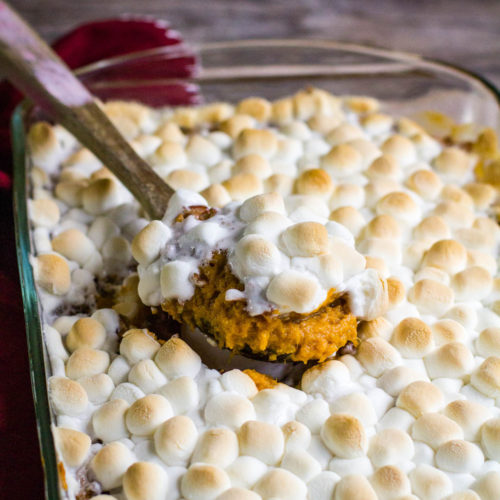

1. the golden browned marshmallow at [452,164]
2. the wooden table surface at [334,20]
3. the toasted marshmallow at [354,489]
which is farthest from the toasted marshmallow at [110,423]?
the wooden table surface at [334,20]

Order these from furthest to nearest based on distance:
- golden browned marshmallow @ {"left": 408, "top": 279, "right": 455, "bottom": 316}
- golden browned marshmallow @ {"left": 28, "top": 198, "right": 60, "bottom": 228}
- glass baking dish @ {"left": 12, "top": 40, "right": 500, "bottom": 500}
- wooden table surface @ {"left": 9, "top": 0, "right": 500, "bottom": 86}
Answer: wooden table surface @ {"left": 9, "top": 0, "right": 500, "bottom": 86} → glass baking dish @ {"left": 12, "top": 40, "right": 500, "bottom": 500} → golden browned marshmallow @ {"left": 28, "top": 198, "right": 60, "bottom": 228} → golden browned marshmallow @ {"left": 408, "top": 279, "right": 455, "bottom": 316}

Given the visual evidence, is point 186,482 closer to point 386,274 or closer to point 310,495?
point 310,495

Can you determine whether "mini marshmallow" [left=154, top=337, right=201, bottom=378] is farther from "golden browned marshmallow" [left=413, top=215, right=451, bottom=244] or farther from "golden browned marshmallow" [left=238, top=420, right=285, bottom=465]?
"golden browned marshmallow" [left=413, top=215, right=451, bottom=244]

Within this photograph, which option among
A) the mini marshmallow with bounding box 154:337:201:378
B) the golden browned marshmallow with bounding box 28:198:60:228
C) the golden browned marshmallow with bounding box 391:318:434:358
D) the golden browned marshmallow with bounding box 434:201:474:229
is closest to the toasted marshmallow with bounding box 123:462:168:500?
the mini marshmallow with bounding box 154:337:201:378

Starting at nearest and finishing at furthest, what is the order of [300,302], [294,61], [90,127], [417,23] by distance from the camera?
[300,302] < [90,127] < [294,61] < [417,23]

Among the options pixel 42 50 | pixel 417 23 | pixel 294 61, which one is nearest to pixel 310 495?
pixel 42 50

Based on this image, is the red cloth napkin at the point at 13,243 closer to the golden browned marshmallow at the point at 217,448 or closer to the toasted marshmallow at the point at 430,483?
the golden browned marshmallow at the point at 217,448
